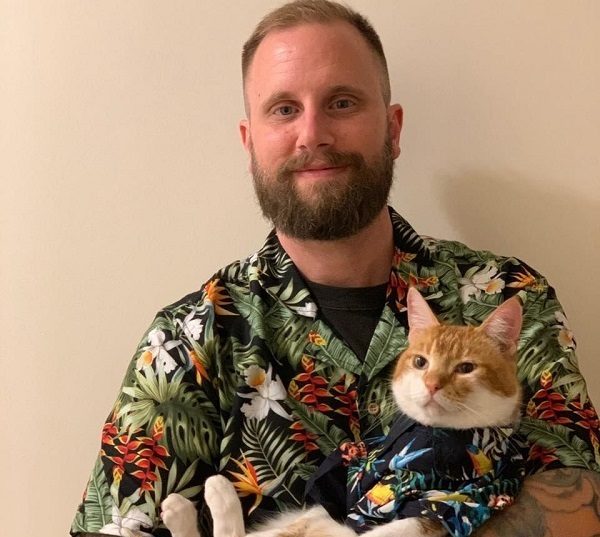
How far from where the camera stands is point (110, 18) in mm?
1660

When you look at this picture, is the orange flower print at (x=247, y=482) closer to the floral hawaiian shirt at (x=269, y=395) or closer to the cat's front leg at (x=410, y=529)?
the floral hawaiian shirt at (x=269, y=395)

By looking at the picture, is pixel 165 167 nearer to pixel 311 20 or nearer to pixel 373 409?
pixel 311 20

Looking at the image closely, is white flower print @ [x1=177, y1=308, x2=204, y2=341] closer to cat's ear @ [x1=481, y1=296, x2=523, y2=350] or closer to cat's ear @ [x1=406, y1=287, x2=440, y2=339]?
cat's ear @ [x1=406, y1=287, x2=440, y2=339]

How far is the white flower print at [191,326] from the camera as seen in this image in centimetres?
136

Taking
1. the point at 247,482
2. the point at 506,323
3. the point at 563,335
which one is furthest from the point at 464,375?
the point at 247,482

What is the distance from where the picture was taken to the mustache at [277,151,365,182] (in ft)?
4.58

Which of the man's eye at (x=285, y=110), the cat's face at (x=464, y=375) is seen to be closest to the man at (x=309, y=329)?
the man's eye at (x=285, y=110)

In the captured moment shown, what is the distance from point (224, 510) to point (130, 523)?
196mm

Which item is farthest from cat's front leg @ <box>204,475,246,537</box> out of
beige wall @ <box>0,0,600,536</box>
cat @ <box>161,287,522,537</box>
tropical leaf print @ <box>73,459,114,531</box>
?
beige wall @ <box>0,0,600,536</box>

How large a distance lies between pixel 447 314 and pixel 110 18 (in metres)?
1.11

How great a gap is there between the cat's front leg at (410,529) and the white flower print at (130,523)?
17.6 inches

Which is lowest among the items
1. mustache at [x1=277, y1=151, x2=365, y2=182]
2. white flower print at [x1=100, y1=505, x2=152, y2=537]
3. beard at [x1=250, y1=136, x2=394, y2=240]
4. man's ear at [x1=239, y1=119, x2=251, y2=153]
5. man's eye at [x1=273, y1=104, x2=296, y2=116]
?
white flower print at [x1=100, y1=505, x2=152, y2=537]

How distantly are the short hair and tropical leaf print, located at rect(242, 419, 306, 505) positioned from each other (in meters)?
0.79

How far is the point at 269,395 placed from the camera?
1.30 meters
